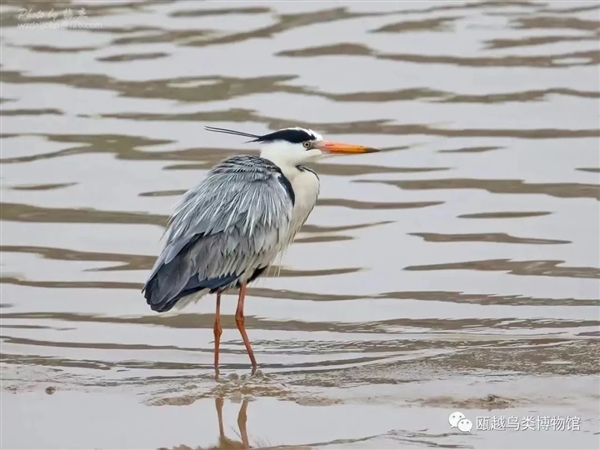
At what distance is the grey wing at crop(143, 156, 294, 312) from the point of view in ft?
26.4

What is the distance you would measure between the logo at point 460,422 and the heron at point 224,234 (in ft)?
5.39

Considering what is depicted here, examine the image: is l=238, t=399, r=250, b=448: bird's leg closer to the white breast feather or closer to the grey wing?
the grey wing

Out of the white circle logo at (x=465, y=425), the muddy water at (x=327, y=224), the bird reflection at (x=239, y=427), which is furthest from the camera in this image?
the muddy water at (x=327, y=224)

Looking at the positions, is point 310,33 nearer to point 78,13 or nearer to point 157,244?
point 78,13

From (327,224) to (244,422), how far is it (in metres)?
3.94

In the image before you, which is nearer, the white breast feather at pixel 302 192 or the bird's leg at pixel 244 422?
the bird's leg at pixel 244 422

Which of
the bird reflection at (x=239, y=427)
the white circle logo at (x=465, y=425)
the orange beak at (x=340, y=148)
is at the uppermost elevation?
the orange beak at (x=340, y=148)

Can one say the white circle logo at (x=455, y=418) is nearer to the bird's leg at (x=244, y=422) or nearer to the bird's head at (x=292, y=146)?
the bird's leg at (x=244, y=422)

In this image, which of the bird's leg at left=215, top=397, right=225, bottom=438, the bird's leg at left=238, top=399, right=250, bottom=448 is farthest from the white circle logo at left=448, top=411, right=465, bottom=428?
the bird's leg at left=215, top=397, right=225, bottom=438

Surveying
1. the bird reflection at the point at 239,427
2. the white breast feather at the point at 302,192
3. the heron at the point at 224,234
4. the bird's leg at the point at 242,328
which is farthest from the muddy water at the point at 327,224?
the white breast feather at the point at 302,192

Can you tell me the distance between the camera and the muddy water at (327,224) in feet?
24.0

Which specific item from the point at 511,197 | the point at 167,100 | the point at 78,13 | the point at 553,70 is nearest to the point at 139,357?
the point at 511,197

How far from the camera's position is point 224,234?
8.22 metres

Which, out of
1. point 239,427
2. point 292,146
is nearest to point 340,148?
point 292,146
